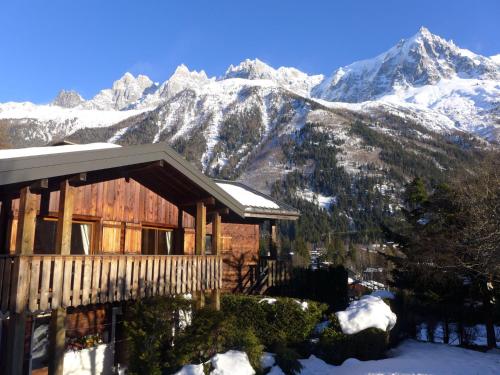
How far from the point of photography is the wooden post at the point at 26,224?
840 cm

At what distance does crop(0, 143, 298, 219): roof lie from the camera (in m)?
8.25

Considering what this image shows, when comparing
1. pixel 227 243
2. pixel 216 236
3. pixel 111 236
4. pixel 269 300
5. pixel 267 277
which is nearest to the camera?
pixel 111 236

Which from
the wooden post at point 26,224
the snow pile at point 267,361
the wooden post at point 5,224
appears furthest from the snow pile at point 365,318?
the wooden post at point 5,224

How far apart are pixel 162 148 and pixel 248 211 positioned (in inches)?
289

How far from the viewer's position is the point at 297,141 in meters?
192

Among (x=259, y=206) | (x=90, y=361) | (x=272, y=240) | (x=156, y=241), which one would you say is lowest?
(x=90, y=361)

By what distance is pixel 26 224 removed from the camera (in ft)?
27.9

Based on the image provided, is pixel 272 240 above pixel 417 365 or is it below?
above

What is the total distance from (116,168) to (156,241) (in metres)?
3.18

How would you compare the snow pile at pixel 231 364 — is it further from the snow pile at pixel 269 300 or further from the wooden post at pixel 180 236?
the wooden post at pixel 180 236

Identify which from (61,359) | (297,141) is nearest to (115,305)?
(61,359)

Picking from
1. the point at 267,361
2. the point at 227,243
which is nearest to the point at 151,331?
the point at 267,361

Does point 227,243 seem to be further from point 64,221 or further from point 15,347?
point 15,347

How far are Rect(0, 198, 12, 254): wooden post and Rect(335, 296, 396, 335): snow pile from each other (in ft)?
28.7
